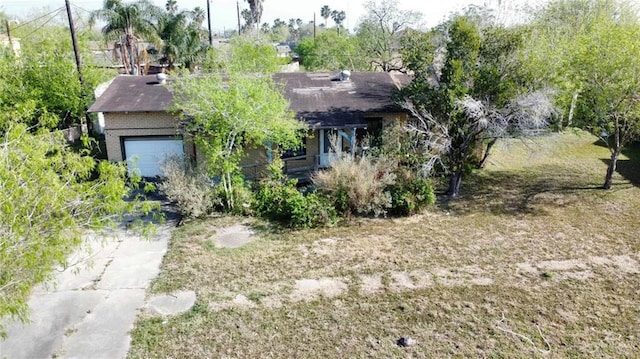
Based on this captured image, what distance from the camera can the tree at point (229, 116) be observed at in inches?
502

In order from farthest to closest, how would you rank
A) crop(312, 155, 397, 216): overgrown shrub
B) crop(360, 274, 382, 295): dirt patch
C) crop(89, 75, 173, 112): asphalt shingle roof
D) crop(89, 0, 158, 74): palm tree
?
crop(89, 0, 158, 74): palm tree → crop(89, 75, 173, 112): asphalt shingle roof → crop(312, 155, 397, 216): overgrown shrub → crop(360, 274, 382, 295): dirt patch

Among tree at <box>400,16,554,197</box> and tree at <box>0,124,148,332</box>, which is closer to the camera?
tree at <box>0,124,148,332</box>

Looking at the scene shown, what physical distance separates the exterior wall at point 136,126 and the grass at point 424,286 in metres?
5.47

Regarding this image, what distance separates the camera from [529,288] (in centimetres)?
972

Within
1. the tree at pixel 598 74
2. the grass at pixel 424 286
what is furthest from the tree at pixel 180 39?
the tree at pixel 598 74

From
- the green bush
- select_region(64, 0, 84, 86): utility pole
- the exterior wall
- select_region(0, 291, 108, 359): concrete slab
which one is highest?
select_region(64, 0, 84, 86): utility pole

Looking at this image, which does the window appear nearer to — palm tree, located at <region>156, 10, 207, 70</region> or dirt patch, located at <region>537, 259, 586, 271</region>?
dirt patch, located at <region>537, 259, 586, 271</region>

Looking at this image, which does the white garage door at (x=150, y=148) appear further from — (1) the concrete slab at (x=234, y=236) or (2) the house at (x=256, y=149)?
(1) the concrete slab at (x=234, y=236)

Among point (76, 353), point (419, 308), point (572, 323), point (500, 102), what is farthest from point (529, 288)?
point (76, 353)

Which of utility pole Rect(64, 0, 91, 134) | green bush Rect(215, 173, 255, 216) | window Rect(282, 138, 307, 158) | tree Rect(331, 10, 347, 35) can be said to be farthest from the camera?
tree Rect(331, 10, 347, 35)

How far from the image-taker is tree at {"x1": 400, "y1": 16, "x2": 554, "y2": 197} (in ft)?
45.1

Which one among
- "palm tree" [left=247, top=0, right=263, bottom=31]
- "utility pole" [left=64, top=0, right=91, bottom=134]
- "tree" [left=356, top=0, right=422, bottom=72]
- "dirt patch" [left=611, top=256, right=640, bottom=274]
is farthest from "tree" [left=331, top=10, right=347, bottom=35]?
"dirt patch" [left=611, top=256, right=640, bottom=274]

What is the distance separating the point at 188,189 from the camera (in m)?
13.2

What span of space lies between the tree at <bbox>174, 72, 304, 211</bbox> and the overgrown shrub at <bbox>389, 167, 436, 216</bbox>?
12.0 ft
